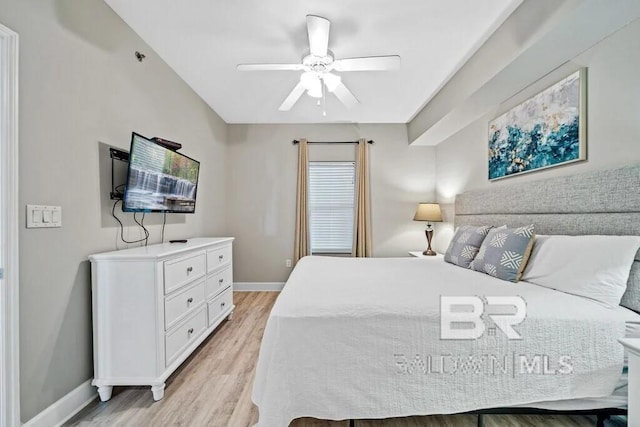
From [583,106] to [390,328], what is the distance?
6.33 ft

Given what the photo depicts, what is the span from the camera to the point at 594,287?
154cm

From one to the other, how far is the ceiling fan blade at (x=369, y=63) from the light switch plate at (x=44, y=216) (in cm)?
205

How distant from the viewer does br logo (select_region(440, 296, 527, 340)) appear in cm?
140

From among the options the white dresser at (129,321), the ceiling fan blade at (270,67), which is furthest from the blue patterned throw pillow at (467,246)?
the white dresser at (129,321)

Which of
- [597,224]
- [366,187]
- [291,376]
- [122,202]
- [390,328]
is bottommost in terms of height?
[291,376]

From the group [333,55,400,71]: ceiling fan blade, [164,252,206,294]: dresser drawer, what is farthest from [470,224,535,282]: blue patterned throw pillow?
[164,252,206,294]: dresser drawer

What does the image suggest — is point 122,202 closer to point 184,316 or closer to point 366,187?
point 184,316

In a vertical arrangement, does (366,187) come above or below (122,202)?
above

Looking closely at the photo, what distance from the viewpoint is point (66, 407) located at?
166 centimetres

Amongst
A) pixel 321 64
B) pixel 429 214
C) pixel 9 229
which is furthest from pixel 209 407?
pixel 429 214

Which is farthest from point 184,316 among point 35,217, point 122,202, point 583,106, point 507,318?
point 583,106

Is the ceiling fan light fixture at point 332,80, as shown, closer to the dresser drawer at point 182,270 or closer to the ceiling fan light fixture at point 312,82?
the ceiling fan light fixture at point 312,82

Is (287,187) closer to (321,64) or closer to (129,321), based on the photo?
Result: (321,64)

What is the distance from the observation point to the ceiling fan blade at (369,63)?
6.87ft
